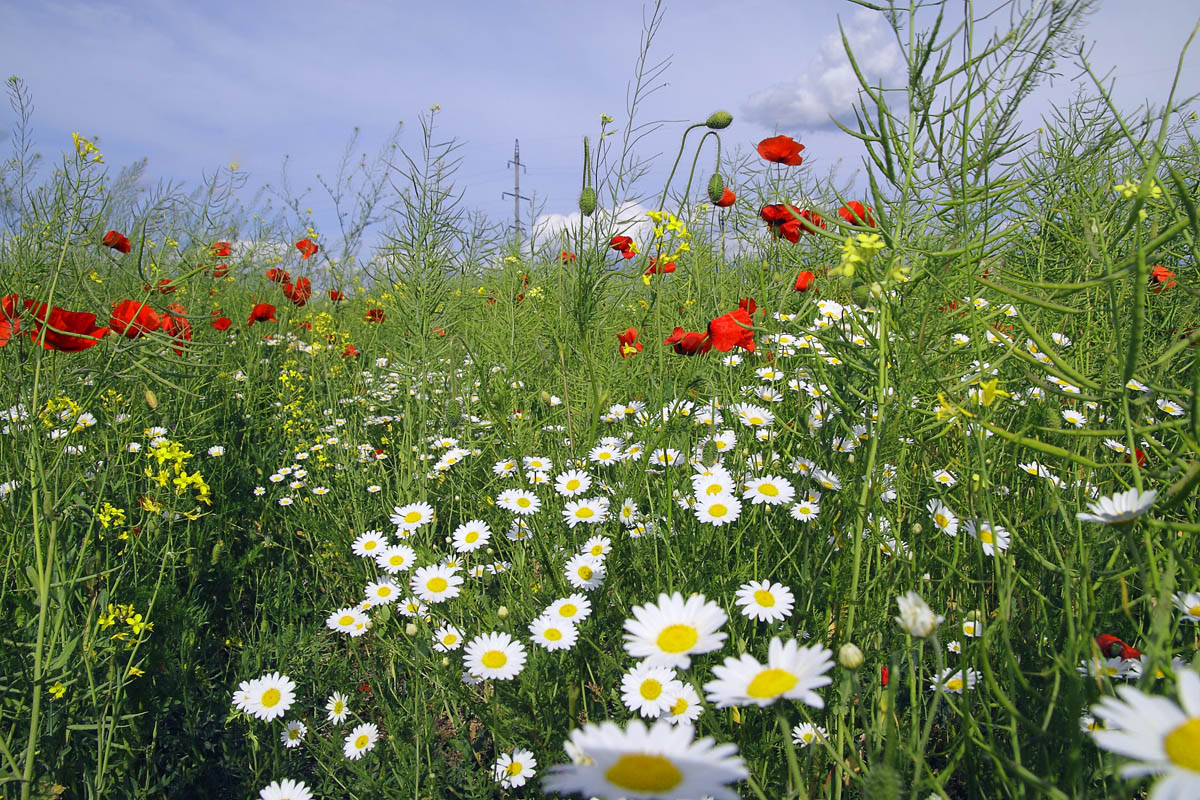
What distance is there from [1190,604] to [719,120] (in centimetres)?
144

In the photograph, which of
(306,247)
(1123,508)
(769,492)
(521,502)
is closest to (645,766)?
(1123,508)

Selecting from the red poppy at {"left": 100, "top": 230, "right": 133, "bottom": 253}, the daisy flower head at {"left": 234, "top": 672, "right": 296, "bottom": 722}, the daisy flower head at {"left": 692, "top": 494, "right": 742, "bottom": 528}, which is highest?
the red poppy at {"left": 100, "top": 230, "right": 133, "bottom": 253}

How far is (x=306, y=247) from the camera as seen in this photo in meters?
3.86

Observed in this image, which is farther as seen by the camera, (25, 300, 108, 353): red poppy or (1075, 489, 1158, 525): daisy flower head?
(25, 300, 108, 353): red poppy

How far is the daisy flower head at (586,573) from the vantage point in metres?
1.51

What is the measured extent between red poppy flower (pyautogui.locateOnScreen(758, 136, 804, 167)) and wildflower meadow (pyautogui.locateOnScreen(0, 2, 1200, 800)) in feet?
0.06

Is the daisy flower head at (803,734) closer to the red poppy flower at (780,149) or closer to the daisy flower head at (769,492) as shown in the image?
the daisy flower head at (769,492)

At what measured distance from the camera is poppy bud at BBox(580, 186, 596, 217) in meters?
1.74

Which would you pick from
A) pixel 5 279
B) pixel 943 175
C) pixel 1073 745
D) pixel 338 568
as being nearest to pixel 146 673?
pixel 338 568

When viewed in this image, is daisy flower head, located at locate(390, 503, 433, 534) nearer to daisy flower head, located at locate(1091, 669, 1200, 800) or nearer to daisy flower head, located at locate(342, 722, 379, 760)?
daisy flower head, located at locate(342, 722, 379, 760)

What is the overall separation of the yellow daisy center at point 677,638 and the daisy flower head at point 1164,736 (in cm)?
42

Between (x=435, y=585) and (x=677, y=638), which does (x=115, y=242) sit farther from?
(x=677, y=638)

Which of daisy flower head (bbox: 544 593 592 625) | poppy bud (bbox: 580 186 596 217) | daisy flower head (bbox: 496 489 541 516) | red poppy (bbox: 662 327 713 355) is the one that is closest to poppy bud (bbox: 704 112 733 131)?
poppy bud (bbox: 580 186 596 217)

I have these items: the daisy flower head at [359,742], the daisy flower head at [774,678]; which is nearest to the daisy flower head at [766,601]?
the daisy flower head at [774,678]
